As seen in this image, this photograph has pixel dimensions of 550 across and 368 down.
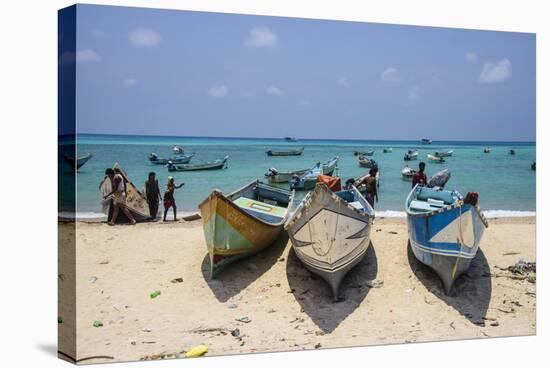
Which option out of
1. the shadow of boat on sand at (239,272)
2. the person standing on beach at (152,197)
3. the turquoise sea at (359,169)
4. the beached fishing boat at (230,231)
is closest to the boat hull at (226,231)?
the beached fishing boat at (230,231)

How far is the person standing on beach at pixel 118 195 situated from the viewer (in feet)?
28.7

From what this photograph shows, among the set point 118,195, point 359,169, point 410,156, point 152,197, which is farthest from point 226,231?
point 359,169

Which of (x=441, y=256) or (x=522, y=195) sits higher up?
(x=522, y=195)

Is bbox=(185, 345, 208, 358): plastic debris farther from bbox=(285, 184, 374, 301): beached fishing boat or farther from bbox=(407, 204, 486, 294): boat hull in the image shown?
bbox=(407, 204, 486, 294): boat hull

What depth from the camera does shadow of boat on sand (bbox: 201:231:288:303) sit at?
24.5ft

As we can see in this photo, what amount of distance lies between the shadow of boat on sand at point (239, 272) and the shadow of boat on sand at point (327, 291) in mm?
312

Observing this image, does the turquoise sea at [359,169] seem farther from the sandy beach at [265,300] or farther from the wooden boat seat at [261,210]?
the wooden boat seat at [261,210]

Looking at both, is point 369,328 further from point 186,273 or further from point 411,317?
point 186,273

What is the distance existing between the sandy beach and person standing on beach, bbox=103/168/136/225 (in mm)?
462

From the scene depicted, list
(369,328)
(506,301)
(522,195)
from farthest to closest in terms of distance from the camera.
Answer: (522,195) < (506,301) < (369,328)

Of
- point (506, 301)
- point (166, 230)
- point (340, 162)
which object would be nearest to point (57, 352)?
point (166, 230)

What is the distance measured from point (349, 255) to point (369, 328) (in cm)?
100

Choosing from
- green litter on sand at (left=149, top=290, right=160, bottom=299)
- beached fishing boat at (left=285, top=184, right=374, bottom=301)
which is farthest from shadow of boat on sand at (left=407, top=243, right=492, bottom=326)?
green litter on sand at (left=149, top=290, right=160, bottom=299)

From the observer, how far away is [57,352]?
255 inches
